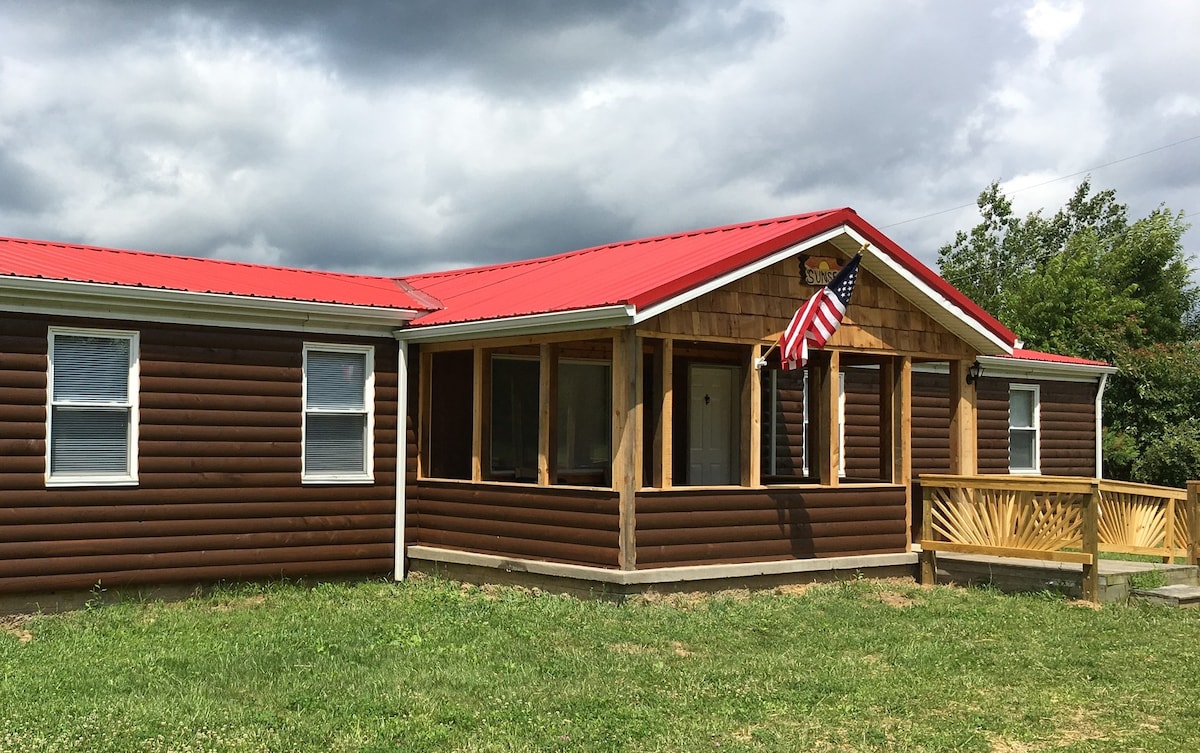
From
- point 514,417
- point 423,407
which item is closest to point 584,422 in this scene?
point 514,417

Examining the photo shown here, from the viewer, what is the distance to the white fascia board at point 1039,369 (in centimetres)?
1964

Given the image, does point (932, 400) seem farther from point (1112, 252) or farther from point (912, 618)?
point (1112, 252)

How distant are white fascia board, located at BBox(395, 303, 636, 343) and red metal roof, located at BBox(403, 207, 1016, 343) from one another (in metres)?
0.07

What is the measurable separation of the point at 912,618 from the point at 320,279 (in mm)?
8118

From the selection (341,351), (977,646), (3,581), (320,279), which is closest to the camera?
(977,646)

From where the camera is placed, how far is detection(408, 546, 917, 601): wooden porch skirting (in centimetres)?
1170

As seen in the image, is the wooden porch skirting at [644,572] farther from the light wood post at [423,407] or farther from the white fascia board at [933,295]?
the white fascia board at [933,295]

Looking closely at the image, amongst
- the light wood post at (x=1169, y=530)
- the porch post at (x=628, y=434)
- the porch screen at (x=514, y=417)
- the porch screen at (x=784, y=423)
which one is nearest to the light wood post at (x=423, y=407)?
the porch screen at (x=514, y=417)

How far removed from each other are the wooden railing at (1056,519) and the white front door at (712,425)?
3090 mm

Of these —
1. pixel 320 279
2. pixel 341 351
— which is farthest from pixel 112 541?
pixel 320 279

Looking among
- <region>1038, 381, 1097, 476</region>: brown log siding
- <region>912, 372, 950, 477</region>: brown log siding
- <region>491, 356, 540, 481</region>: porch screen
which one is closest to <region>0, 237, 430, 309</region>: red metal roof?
<region>491, 356, 540, 481</region>: porch screen

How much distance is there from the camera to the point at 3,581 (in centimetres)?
1125

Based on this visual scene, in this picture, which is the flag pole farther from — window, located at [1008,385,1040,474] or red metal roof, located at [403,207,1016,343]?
window, located at [1008,385,1040,474]

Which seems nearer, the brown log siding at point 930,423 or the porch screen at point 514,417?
the porch screen at point 514,417
